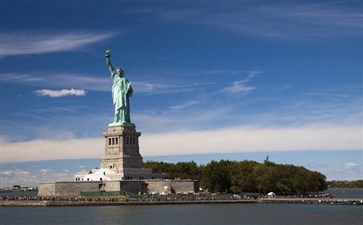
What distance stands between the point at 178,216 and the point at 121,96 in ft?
122

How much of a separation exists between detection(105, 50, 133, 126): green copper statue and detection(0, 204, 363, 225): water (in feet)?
75.4

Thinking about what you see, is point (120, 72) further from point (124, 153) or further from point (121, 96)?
point (124, 153)

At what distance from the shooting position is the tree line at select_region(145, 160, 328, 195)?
97.0 m

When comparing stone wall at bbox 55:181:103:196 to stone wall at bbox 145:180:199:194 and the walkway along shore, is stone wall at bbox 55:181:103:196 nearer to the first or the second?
the walkway along shore

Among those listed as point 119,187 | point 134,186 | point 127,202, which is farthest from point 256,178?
point 127,202

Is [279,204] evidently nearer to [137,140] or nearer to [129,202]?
[129,202]

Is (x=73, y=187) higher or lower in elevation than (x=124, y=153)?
lower

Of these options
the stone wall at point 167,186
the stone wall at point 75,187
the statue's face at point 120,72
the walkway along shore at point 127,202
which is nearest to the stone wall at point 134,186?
the stone wall at point 167,186

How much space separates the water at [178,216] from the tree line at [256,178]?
1007 inches

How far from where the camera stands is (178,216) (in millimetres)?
60781

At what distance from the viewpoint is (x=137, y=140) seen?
95.0 m

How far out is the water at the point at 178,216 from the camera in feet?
182

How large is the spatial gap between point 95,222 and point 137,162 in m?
38.2

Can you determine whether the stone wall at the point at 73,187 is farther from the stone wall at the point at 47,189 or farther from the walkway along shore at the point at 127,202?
the walkway along shore at the point at 127,202
